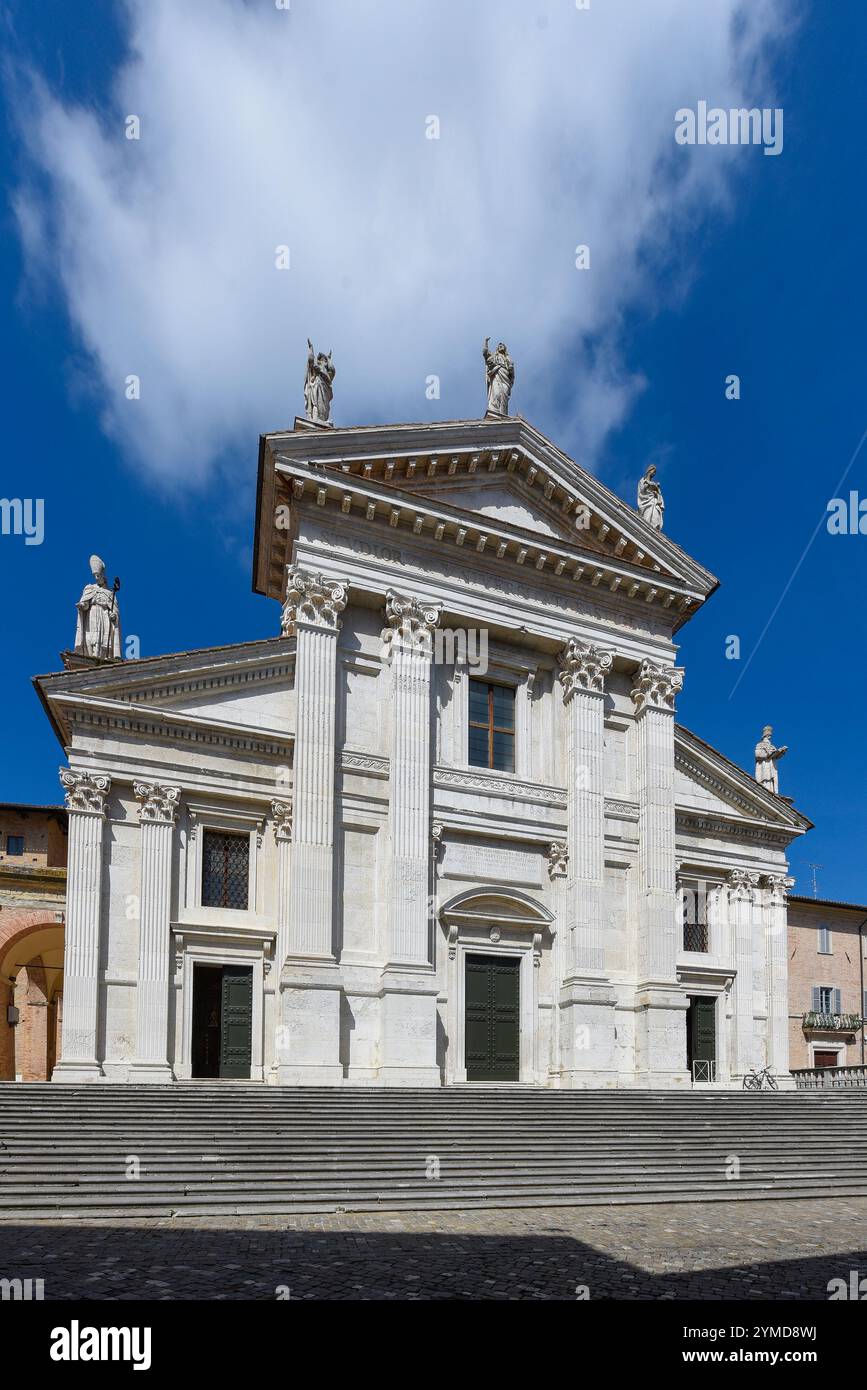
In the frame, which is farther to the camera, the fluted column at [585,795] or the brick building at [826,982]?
the brick building at [826,982]

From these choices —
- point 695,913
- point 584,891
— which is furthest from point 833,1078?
point 584,891

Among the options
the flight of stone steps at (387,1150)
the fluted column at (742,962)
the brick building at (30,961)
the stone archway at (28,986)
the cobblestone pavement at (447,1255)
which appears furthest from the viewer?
the brick building at (30,961)

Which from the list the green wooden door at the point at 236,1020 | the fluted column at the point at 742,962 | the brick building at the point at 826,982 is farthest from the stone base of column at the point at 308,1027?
the brick building at the point at 826,982

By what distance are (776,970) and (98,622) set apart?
20.7 m

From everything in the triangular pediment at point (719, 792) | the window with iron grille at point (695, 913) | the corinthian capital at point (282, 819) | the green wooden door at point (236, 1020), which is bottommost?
the green wooden door at point (236, 1020)

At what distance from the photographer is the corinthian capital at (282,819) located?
23.9m

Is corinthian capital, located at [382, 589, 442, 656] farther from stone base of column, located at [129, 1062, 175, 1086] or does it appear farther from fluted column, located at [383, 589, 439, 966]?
stone base of column, located at [129, 1062, 175, 1086]

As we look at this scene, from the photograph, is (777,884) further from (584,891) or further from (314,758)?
(314,758)

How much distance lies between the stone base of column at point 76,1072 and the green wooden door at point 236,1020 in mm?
2712

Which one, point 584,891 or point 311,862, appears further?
point 584,891

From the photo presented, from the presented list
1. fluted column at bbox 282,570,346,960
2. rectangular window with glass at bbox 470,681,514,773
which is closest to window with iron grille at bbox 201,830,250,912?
fluted column at bbox 282,570,346,960

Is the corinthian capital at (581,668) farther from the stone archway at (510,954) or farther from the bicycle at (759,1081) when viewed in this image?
the bicycle at (759,1081)

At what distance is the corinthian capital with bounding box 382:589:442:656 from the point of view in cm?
2527

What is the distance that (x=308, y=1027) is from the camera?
21688 mm
